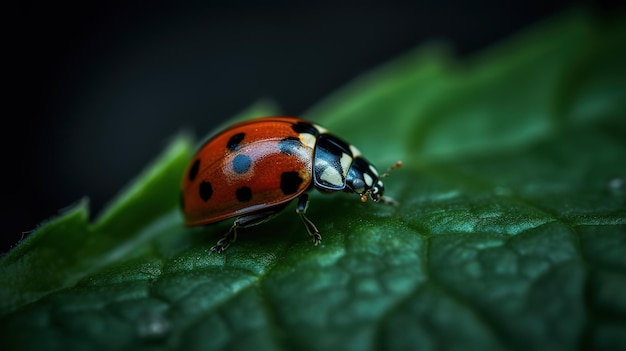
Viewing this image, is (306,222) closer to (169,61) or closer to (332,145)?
(332,145)

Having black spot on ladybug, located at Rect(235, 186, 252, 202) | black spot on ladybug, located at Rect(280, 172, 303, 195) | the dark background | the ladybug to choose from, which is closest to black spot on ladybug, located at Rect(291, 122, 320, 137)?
the ladybug

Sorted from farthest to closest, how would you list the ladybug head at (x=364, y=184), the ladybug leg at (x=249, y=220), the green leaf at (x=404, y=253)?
the ladybug head at (x=364, y=184) → the ladybug leg at (x=249, y=220) → the green leaf at (x=404, y=253)

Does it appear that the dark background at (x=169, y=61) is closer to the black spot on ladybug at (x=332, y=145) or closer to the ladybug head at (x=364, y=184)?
the black spot on ladybug at (x=332, y=145)

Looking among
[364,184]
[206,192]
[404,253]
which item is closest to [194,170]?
[206,192]

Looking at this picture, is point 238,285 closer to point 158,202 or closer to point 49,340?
point 49,340

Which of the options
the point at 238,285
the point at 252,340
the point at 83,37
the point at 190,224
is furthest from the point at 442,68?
the point at 83,37

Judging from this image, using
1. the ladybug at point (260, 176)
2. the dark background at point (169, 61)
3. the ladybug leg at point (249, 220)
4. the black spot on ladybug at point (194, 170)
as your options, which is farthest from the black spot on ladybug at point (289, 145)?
the dark background at point (169, 61)

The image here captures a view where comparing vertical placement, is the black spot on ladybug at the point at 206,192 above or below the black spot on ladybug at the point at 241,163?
below
